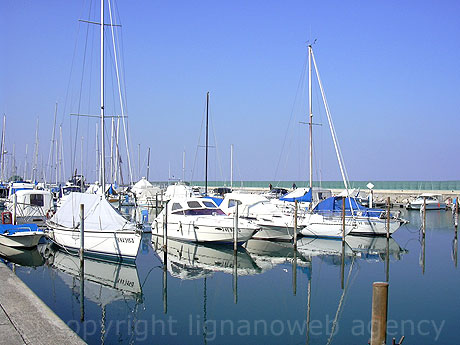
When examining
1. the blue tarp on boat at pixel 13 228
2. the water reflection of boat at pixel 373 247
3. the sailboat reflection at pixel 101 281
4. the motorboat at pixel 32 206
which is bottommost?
the water reflection of boat at pixel 373 247

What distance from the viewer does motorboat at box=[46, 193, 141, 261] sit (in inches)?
832

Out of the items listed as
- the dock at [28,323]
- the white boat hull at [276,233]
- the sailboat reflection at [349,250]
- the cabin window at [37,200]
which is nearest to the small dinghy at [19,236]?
the cabin window at [37,200]

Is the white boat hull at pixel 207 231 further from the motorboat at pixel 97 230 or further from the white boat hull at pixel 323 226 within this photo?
the white boat hull at pixel 323 226

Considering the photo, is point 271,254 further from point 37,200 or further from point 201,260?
point 37,200

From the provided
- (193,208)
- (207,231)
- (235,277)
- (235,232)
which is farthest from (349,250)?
(235,277)

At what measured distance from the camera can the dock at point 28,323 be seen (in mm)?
9367

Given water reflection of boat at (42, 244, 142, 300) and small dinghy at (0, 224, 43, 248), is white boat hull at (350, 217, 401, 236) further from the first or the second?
small dinghy at (0, 224, 43, 248)

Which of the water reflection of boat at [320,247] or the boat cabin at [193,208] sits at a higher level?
the boat cabin at [193,208]

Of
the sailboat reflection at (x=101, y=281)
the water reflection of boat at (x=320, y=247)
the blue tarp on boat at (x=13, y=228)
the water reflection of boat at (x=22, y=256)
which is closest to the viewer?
the sailboat reflection at (x=101, y=281)

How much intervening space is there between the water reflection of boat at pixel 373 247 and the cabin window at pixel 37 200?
20.9m

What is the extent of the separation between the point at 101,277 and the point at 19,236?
22.9ft

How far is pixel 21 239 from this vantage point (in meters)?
23.7

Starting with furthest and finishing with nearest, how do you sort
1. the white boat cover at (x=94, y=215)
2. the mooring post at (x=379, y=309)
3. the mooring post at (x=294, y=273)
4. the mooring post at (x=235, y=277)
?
the white boat cover at (x=94, y=215) < the mooring post at (x=294, y=273) < the mooring post at (x=235, y=277) < the mooring post at (x=379, y=309)

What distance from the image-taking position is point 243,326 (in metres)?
13.7
